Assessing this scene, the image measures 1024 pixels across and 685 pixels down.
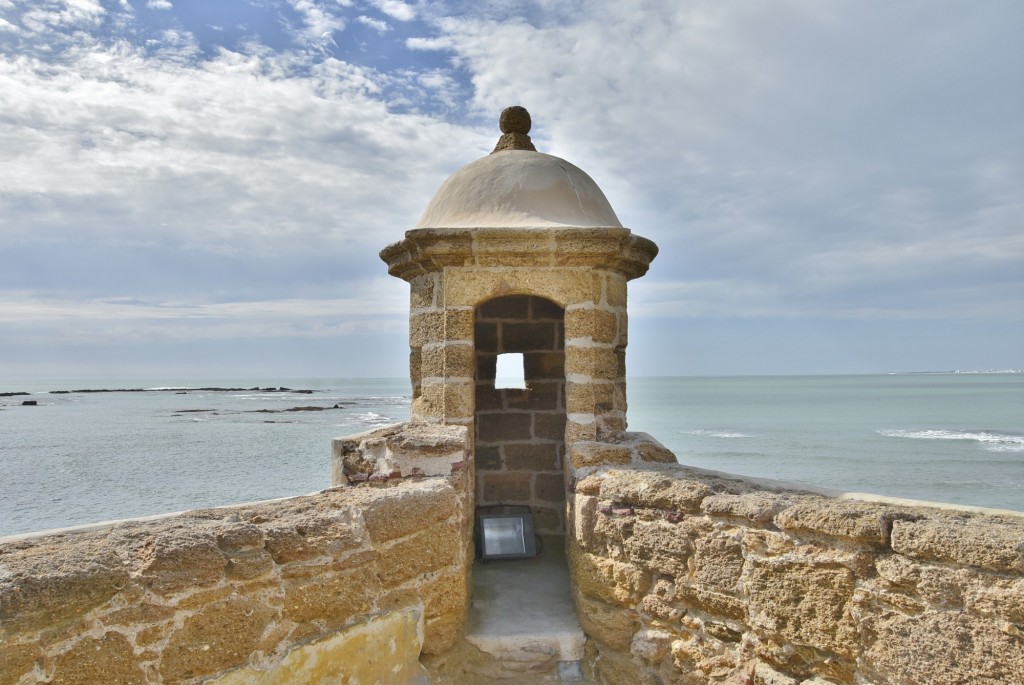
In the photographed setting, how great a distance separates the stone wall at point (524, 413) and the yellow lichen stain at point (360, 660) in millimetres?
2110

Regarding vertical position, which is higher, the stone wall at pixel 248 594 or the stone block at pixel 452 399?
the stone block at pixel 452 399

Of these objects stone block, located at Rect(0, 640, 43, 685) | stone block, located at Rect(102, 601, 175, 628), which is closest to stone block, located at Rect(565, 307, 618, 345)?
stone block, located at Rect(102, 601, 175, 628)

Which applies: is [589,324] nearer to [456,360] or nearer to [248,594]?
[456,360]

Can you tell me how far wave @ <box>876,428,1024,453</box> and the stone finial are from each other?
2308 centimetres

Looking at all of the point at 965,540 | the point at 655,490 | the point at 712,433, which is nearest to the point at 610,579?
the point at 655,490

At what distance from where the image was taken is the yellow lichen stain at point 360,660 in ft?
8.45

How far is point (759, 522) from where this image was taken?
2787 mm

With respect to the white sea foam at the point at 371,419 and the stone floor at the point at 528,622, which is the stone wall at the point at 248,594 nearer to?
the stone floor at the point at 528,622

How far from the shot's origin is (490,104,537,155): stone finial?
4730 mm

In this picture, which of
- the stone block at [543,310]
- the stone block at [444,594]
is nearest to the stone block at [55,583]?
the stone block at [444,594]

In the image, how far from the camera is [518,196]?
4.16 metres

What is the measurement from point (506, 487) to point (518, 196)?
88.3 inches

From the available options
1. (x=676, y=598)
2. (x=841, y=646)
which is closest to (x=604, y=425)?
(x=676, y=598)

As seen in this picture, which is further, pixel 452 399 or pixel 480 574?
pixel 480 574
